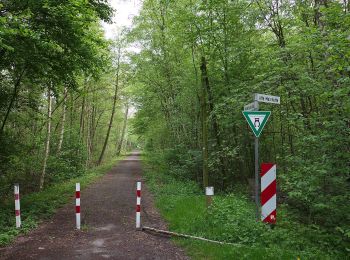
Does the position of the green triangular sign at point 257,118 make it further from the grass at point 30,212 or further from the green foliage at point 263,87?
the grass at point 30,212

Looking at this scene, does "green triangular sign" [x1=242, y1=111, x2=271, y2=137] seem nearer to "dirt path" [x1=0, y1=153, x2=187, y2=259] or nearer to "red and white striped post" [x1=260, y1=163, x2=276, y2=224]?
"red and white striped post" [x1=260, y1=163, x2=276, y2=224]

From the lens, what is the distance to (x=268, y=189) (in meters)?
6.51

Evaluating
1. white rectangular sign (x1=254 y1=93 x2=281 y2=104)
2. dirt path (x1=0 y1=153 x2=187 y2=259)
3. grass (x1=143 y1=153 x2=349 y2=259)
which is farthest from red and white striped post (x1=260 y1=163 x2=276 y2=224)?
dirt path (x1=0 y1=153 x2=187 y2=259)

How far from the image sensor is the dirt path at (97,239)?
6195mm

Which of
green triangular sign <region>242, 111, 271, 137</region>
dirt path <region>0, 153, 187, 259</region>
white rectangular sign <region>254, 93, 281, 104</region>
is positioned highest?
white rectangular sign <region>254, 93, 281, 104</region>

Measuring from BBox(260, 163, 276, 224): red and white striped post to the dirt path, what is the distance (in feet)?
6.42

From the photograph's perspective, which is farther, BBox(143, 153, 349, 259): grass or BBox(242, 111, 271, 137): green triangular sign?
BBox(242, 111, 271, 137): green triangular sign

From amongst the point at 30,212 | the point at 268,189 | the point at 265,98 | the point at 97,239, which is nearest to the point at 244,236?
the point at 268,189

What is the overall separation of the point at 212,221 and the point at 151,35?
50.2 feet

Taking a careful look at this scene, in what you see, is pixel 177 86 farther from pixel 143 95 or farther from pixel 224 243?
pixel 224 243

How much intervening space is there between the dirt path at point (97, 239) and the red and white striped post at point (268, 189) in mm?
1958

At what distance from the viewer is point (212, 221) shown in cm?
790

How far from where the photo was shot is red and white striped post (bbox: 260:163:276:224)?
6.50m

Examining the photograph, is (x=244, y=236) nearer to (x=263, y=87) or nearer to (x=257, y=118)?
(x=257, y=118)
